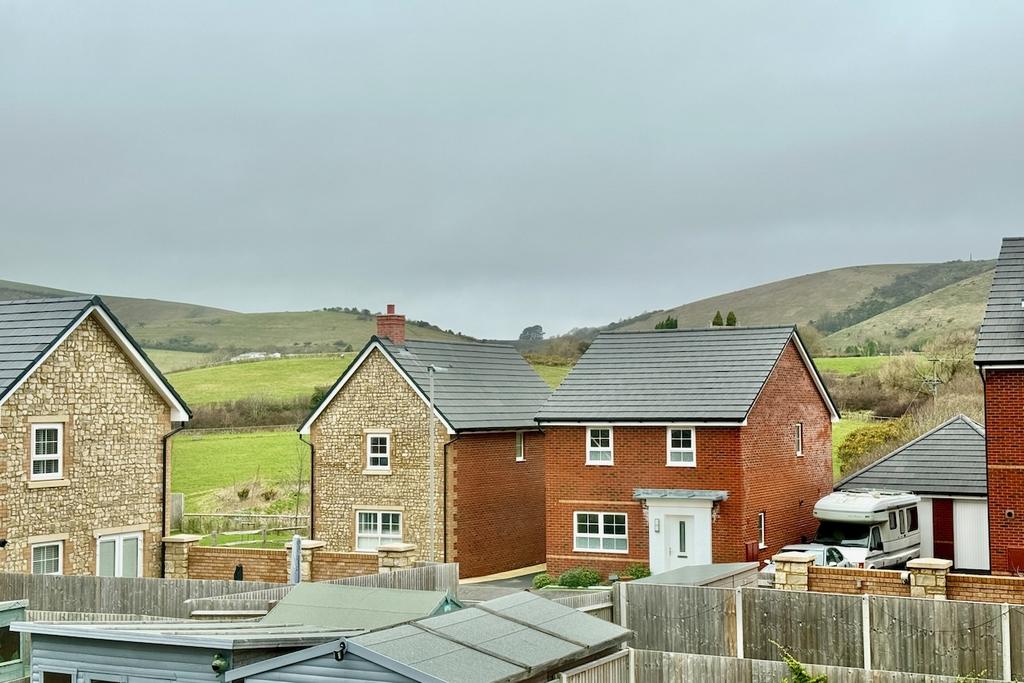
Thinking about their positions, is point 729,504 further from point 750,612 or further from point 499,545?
point 750,612

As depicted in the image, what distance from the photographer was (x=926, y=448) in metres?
40.2

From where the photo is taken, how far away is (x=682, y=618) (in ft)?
80.2

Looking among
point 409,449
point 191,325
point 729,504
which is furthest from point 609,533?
point 191,325

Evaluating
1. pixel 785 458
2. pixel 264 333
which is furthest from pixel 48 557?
pixel 264 333

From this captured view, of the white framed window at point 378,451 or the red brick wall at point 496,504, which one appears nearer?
the red brick wall at point 496,504

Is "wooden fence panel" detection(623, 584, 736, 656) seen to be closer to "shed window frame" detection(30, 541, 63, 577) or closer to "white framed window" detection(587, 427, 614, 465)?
"white framed window" detection(587, 427, 614, 465)

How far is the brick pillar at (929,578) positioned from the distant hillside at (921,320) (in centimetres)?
10877

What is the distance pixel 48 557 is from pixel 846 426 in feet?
164

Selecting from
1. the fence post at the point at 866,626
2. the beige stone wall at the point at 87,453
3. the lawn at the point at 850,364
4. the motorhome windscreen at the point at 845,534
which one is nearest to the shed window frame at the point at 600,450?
the motorhome windscreen at the point at 845,534

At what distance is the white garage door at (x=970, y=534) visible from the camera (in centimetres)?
3731

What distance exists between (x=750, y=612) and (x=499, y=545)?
19.4 meters

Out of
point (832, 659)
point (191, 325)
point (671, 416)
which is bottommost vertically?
point (832, 659)

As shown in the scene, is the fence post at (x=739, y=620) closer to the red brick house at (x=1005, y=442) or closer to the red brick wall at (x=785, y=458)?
the red brick house at (x=1005, y=442)

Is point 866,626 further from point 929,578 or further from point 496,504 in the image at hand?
point 496,504
